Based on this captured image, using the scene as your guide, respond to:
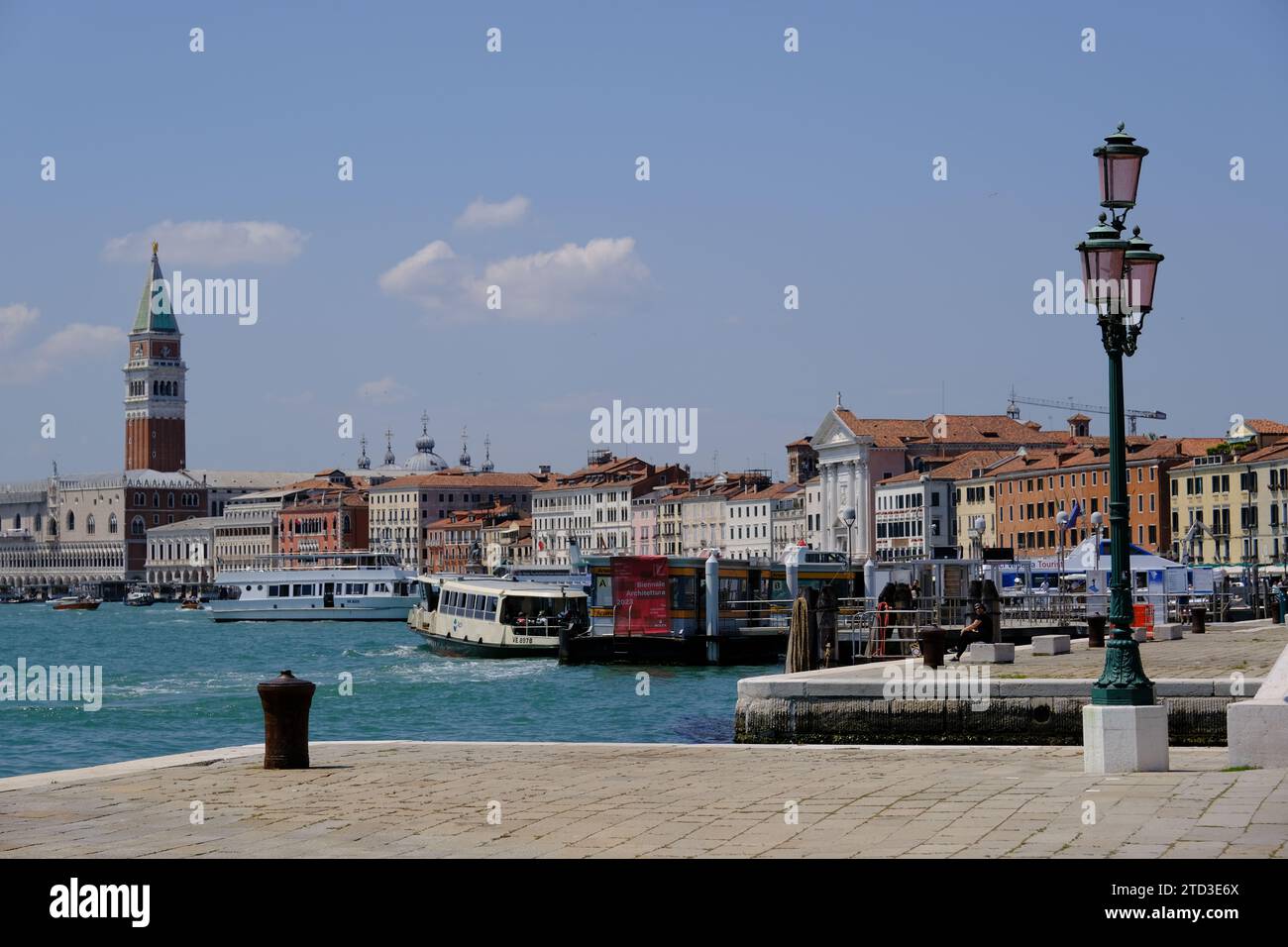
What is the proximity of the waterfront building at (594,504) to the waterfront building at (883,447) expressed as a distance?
22481 millimetres

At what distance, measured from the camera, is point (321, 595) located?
9600 cm

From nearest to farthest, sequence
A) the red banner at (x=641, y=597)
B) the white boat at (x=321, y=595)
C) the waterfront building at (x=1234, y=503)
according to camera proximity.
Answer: the red banner at (x=641, y=597)
the waterfront building at (x=1234, y=503)
the white boat at (x=321, y=595)

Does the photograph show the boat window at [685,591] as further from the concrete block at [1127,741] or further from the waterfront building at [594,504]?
the waterfront building at [594,504]

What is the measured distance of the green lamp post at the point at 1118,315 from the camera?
12.5m

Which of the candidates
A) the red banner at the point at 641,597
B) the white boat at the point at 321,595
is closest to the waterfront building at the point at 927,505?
the white boat at the point at 321,595

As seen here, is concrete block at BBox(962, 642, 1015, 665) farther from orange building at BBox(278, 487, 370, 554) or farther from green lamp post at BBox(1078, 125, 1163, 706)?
orange building at BBox(278, 487, 370, 554)

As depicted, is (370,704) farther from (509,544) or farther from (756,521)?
(509,544)

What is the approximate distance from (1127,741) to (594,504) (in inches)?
5661

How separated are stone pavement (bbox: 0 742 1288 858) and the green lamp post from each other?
72 cm

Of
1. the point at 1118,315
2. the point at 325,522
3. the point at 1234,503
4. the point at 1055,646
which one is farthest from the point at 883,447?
the point at 1118,315

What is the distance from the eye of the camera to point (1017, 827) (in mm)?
9906

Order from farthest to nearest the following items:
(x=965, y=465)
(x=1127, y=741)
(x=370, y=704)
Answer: (x=965, y=465) → (x=370, y=704) → (x=1127, y=741)

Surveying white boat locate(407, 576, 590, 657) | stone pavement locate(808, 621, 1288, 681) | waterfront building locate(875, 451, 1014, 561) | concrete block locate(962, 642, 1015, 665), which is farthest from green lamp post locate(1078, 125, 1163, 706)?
waterfront building locate(875, 451, 1014, 561)
